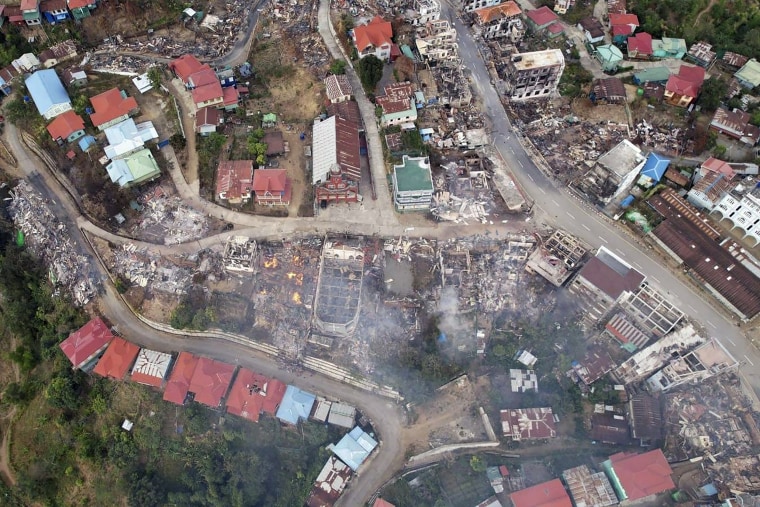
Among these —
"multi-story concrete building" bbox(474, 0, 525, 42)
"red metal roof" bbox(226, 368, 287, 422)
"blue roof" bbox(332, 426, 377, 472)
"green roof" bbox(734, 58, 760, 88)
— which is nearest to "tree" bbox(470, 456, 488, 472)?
"blue roof" bbox(332, 426, 377, 472)

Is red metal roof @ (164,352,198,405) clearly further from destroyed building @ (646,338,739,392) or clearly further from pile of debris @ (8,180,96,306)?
destroyed building @ (646,338,739,392)

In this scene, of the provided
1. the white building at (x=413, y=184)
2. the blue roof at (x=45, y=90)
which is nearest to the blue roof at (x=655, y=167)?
the white building at (x=413, y=184)

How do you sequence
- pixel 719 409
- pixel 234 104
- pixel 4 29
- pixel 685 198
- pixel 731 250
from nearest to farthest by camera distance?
pixel 719 409
pixel 731 250
pixel 685 198
pixel 234 104
pixel 4 29

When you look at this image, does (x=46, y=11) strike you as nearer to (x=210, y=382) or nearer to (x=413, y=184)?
(x=210, y=382)

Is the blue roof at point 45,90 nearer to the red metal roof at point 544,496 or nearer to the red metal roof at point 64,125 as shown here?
the red metal roof at point 64,125

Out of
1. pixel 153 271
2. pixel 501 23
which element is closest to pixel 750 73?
pixel 501 23

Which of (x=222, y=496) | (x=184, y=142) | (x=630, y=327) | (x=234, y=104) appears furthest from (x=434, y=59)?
(x=222, y=496)

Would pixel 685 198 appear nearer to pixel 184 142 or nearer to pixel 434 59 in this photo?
pixel 434 59
